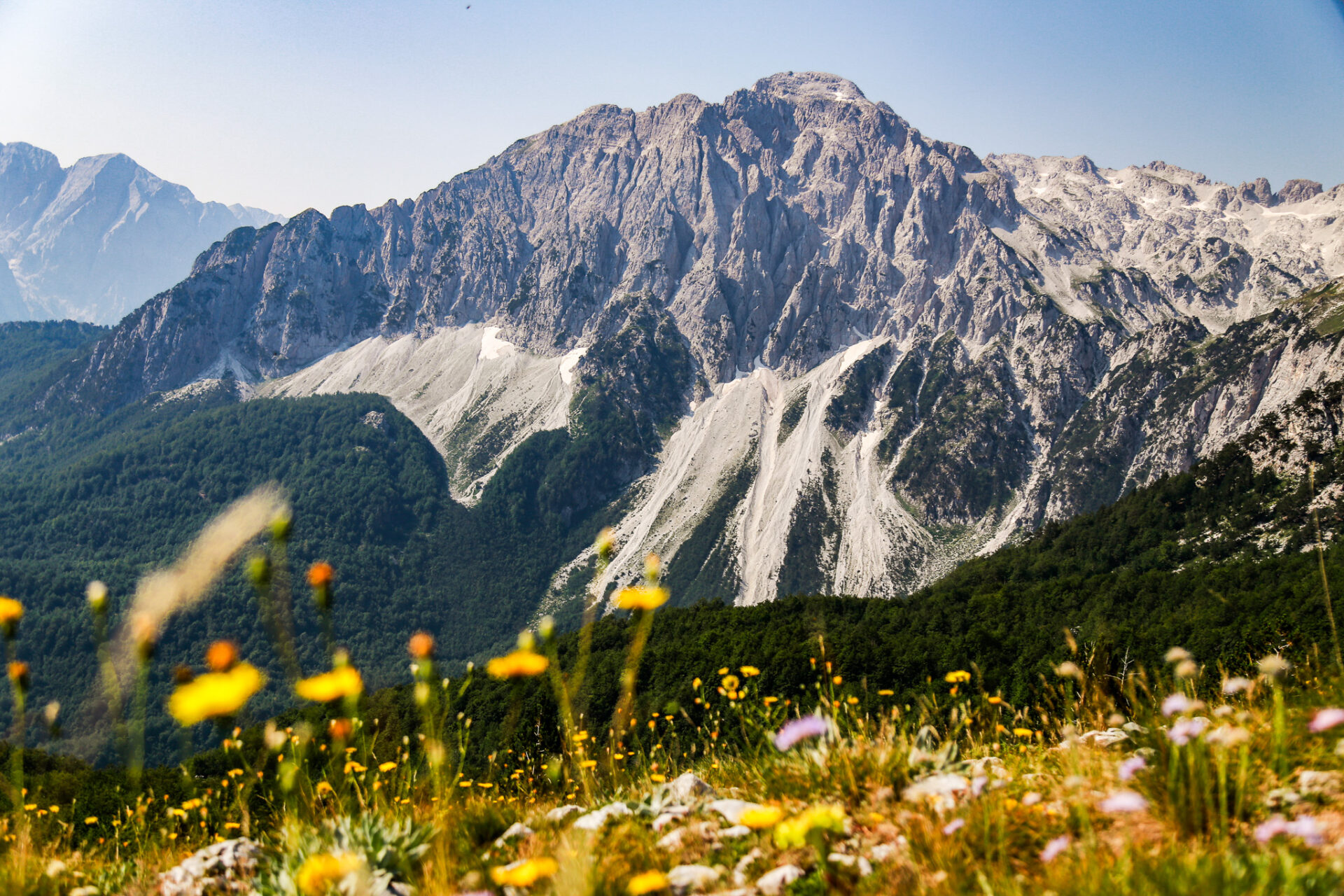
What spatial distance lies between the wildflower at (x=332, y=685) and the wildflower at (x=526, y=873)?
1.38m

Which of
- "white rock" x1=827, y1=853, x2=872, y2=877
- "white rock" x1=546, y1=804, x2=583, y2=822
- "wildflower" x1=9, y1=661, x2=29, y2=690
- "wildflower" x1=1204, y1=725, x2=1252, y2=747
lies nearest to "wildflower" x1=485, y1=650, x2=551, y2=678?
"white rock" x1=827, y1=853, x2=872, y2=877

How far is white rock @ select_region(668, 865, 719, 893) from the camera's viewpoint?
4.51 meters

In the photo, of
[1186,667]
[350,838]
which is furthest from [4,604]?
[1186,667]

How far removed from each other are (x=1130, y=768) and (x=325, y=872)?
5.08 meters

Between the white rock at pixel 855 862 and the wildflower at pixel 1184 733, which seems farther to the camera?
the wildflower at pixel 1184 733

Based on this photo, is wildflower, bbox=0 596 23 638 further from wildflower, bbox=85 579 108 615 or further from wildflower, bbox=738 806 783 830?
wildflower, bbox=738 806 783 830

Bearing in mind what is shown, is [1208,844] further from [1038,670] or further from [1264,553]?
[1264,553]

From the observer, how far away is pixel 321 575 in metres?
3.82

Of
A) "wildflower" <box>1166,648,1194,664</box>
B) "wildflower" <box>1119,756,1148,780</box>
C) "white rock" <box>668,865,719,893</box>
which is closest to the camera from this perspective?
"white rock" <box>668,865,719,893</box>

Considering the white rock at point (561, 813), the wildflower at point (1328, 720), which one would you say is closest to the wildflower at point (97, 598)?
the white rock at point (561, 813)

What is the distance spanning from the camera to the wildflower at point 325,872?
411cm

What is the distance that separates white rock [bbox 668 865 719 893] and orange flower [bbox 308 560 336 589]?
9.16 ft

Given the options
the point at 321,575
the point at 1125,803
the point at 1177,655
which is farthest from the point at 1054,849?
the point at 321,575

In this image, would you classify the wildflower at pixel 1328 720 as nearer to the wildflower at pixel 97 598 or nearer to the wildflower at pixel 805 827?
the wildflower at pixel 805 827
